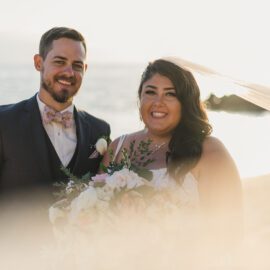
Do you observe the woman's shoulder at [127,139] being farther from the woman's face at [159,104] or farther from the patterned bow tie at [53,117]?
the patterned bow tie at [53,117]

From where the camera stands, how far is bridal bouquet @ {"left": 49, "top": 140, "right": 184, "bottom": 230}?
3.18m

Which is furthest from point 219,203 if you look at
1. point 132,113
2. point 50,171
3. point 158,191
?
point 132,113

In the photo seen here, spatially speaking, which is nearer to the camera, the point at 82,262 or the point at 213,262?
the point at 82,262

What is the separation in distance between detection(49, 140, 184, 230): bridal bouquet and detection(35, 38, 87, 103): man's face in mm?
1241

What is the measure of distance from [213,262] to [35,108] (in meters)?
1.89

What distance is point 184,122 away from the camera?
4.48 m

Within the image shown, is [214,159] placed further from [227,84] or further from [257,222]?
[257,222]

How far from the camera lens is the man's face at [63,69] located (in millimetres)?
4539

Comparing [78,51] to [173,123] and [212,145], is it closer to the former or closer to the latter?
[173,123]

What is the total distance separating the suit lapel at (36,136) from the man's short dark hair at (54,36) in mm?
480

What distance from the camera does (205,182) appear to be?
14.1 ft

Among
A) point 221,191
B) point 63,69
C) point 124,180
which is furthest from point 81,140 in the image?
point 124,180

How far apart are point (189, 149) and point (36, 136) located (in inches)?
47.7

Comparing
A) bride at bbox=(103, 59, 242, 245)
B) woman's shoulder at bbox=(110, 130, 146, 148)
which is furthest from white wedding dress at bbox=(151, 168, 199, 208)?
woman's shoulder at bbox=(110, 130, 146, 148)
